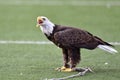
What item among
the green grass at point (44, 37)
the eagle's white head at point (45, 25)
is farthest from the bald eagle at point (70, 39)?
the green grass at point (44, 37)

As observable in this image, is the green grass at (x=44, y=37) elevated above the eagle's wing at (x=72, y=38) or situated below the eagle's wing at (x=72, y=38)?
below

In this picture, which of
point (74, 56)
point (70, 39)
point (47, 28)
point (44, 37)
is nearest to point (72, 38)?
point (70, 39)

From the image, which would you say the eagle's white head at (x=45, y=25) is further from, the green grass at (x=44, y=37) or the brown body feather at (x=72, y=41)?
the green grass at (x=44, y=37)

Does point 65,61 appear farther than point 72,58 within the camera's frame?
Yes

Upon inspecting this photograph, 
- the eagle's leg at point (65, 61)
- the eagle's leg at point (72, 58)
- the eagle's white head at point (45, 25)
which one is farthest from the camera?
the eagle's leg at point (65, 61)

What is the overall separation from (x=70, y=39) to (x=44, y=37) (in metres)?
3.99

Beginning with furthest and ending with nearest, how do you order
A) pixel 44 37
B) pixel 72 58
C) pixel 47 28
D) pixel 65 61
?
1. pixel 44 37
2. pixel 65 61
3. pixel 72 58
4. pixel 47 28

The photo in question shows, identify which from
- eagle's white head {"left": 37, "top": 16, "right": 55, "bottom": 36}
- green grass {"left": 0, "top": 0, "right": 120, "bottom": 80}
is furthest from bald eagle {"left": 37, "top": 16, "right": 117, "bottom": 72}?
green grass {"left": 0, "top": 0, "right": 120, "bottom": 80}

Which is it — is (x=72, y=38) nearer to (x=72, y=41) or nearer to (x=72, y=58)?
(x=72, y=41)

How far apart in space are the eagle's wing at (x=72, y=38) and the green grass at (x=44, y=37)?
482mm

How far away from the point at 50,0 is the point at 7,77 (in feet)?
37.4

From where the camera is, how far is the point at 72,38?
28.8 ft

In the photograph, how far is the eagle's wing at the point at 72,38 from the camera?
870cm

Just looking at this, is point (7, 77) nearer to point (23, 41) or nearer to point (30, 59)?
point (30, 59)
